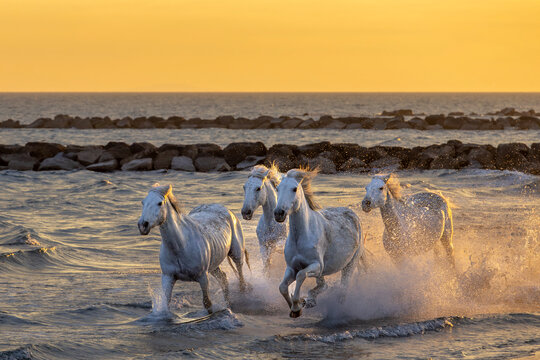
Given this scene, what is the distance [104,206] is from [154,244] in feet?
19.2

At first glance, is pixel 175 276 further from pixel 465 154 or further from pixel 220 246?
pixel 465 154

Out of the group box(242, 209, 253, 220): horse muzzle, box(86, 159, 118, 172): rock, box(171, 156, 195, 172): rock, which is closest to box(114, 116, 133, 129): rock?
box(86, 159, 118, 172): rock

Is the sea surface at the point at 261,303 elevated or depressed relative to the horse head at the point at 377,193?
depressed

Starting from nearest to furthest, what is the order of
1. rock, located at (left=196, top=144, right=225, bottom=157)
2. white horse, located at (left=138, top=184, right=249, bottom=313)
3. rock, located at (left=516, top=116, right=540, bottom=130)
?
white horse, located at (left=138, top=184, right=249, bottom=313), rock, located at (left=196, top=144, right=225, bottom=157), rock, located at (left=516, top=116, right=540, bottom=130)

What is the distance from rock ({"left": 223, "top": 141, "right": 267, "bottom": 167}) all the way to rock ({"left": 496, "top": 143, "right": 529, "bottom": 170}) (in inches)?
357

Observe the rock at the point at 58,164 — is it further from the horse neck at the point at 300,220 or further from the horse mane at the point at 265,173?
the horse neck at the point at 300,220

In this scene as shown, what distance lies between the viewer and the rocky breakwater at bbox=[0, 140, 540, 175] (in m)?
29.1

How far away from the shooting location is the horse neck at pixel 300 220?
8699mm

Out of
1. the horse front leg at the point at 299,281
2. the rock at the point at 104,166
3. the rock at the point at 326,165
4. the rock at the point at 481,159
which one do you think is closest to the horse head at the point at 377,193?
the horse front leg at the point at 299,281

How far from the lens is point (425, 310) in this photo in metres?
9.77

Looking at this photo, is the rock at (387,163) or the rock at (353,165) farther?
the rock at (387,163)

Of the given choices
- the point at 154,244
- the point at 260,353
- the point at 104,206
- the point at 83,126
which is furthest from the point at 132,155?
the point at 83,126

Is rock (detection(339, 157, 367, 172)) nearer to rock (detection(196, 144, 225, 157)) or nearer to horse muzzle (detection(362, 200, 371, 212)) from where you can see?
rock (detection(196, 144, 225, 157))

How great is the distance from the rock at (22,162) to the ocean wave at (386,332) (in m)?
23.9
